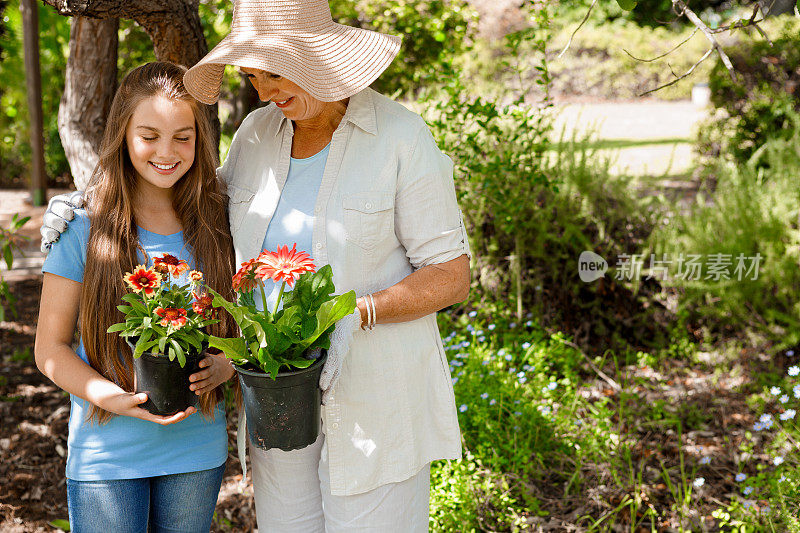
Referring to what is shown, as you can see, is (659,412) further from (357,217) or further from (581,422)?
(357,217)

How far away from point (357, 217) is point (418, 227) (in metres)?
0.15

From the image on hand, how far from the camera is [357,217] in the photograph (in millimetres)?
1779

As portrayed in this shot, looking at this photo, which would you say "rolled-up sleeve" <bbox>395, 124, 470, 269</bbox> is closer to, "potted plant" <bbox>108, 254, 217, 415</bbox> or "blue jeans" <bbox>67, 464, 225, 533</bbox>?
"potted plant" <bbox>108, 254, 217, 415</bbox>

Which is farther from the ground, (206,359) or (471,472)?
(206,359)

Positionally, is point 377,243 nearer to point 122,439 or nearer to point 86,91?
point 122,439

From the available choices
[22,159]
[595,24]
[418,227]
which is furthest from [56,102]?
[595,24]

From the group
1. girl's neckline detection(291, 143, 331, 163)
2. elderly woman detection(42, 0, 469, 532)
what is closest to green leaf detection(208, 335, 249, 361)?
elderly woman detection(42, 0, 469, 532)

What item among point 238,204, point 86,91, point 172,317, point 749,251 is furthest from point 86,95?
point 749,251

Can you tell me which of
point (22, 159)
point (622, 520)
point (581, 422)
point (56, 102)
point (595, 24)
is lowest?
point (622, 520)

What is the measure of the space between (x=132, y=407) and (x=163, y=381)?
11 cm

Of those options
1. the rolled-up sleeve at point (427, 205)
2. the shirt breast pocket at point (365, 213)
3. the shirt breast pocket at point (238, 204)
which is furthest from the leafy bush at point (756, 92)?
the shirt breast pocket at point (238, 204)

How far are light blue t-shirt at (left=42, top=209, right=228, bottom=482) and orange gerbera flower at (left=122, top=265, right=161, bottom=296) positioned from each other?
0.65ft

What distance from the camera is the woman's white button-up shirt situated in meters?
1.78

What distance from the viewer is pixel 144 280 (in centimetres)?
159
